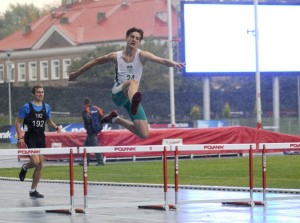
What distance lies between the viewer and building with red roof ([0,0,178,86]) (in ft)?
271

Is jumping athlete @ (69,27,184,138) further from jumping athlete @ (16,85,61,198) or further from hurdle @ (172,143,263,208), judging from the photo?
jumping athlete @ (16,85,61,198)

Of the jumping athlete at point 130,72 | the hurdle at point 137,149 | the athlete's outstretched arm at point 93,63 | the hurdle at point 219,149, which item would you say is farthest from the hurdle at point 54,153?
the hurdle at point 219,149

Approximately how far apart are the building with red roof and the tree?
2063 cm

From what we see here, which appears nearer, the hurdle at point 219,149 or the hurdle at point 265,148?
the hurdle at point 219,149

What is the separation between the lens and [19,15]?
379 ft

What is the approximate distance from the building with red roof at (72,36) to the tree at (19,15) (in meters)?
20.6

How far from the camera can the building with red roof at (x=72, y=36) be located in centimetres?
8272

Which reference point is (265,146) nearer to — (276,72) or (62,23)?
(276,72)

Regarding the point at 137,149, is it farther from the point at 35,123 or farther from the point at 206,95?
the point at 206,95

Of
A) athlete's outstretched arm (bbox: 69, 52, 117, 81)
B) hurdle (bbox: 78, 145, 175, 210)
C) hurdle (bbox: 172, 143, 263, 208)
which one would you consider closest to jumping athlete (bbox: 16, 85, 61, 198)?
hurdle (bbox: 78, 145, 175, 210)

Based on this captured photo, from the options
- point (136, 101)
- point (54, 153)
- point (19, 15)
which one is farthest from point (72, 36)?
point (136, 101)

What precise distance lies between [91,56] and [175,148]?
58.7m

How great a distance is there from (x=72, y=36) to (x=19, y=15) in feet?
107

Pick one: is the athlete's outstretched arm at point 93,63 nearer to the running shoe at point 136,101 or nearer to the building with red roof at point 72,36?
the running shoe at point 136,101
